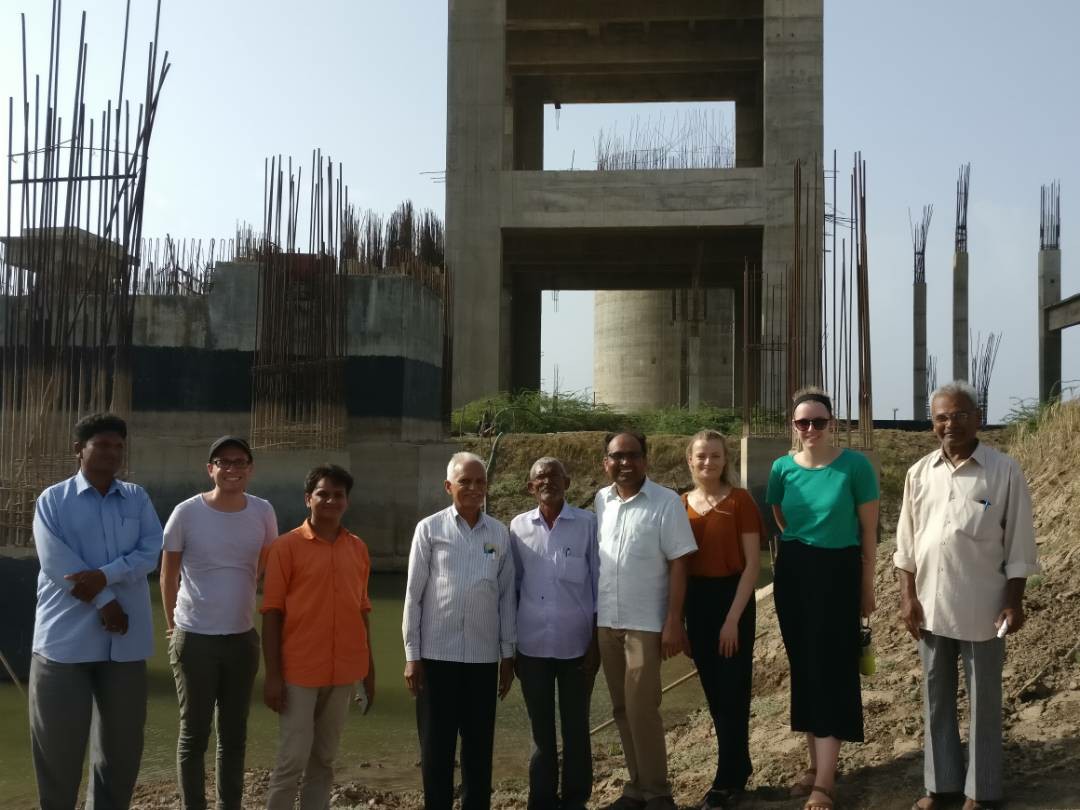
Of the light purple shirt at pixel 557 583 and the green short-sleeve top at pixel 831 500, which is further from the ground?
the green short-sleeve top at pixel 831 500

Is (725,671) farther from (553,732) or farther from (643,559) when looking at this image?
(553,732)

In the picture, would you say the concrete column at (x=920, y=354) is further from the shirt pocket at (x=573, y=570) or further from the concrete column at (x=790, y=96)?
the shirt pocket at (x=573, y=570)

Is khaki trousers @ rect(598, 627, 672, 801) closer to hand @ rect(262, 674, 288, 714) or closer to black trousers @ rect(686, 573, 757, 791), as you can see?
black trousers @ rect(686, 573, 757, 791)

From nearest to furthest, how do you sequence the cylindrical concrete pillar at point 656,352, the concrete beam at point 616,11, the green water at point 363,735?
the green water at point 363,735, the concrete beam at point 616,11, the cylindrical concrete pillar at point 656,352

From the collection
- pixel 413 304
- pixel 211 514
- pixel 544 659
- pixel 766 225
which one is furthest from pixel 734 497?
pixel 766 225

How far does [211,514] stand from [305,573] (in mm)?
469

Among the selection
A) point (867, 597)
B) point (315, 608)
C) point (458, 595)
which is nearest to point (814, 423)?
point (867, 597)

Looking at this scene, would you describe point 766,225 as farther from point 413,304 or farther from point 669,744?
point 669,744

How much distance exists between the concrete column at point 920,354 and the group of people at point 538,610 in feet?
65.8

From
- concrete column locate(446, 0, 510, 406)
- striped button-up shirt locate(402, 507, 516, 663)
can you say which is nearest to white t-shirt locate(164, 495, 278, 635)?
striped button-up shirt locate(402, 507, 516, 663)

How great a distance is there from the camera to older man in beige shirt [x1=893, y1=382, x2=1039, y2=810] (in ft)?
12.3

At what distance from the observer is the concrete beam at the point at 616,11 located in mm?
21000

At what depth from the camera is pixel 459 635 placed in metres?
4.05

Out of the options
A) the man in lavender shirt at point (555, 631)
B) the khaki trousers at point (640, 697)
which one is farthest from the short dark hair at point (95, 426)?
the khaki trousers at point (640, 697)
